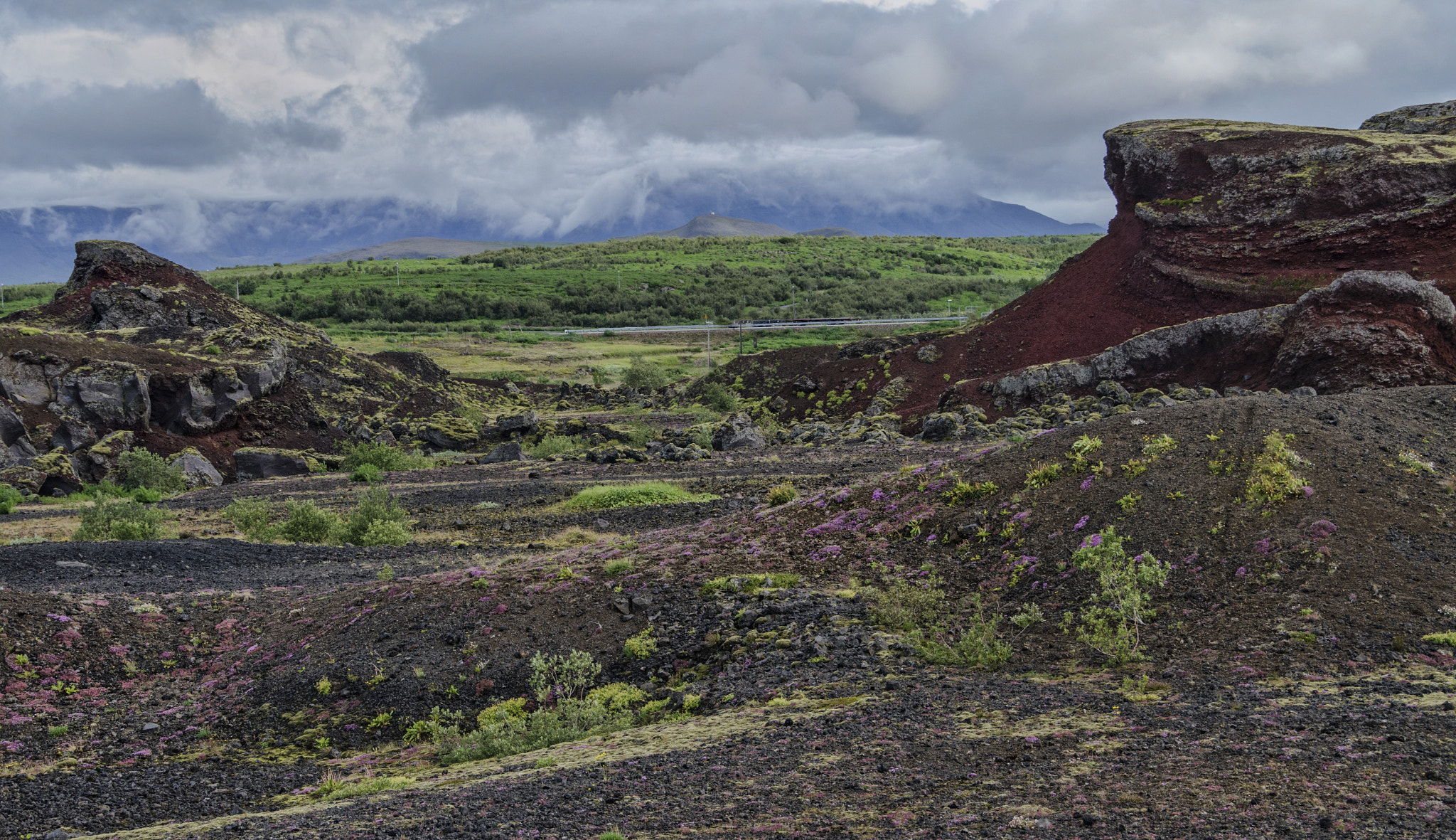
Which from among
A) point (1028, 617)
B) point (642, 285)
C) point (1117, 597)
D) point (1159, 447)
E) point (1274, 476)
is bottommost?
point (1028, 617)

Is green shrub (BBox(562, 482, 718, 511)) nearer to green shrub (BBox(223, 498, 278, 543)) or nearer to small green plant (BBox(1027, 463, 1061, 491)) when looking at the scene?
green shrub (BBox(223, 498, 278, 543))

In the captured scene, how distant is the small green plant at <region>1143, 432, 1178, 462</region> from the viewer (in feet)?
34.6

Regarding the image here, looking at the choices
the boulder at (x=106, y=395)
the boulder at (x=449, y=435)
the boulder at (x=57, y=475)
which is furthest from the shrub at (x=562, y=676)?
the boulder at (x=449, y=435)

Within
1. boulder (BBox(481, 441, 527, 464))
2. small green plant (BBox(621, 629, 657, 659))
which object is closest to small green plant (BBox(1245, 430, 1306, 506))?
small green plant (BBox(621, 629, 657, 659))

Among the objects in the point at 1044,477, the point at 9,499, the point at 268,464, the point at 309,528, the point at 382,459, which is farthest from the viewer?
the point at 382,459

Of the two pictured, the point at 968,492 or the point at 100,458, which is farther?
the point at 100,458

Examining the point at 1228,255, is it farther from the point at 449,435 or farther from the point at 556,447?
the point at 449,435

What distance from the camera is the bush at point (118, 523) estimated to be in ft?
57.9

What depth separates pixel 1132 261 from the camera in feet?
111

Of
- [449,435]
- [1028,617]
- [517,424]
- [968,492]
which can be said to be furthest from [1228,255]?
[449,435]

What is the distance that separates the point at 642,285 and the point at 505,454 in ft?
248

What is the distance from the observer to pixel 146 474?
84.3 ft

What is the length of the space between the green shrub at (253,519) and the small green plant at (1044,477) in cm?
1511

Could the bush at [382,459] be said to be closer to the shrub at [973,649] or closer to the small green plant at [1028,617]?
the shrub at [973,649]
